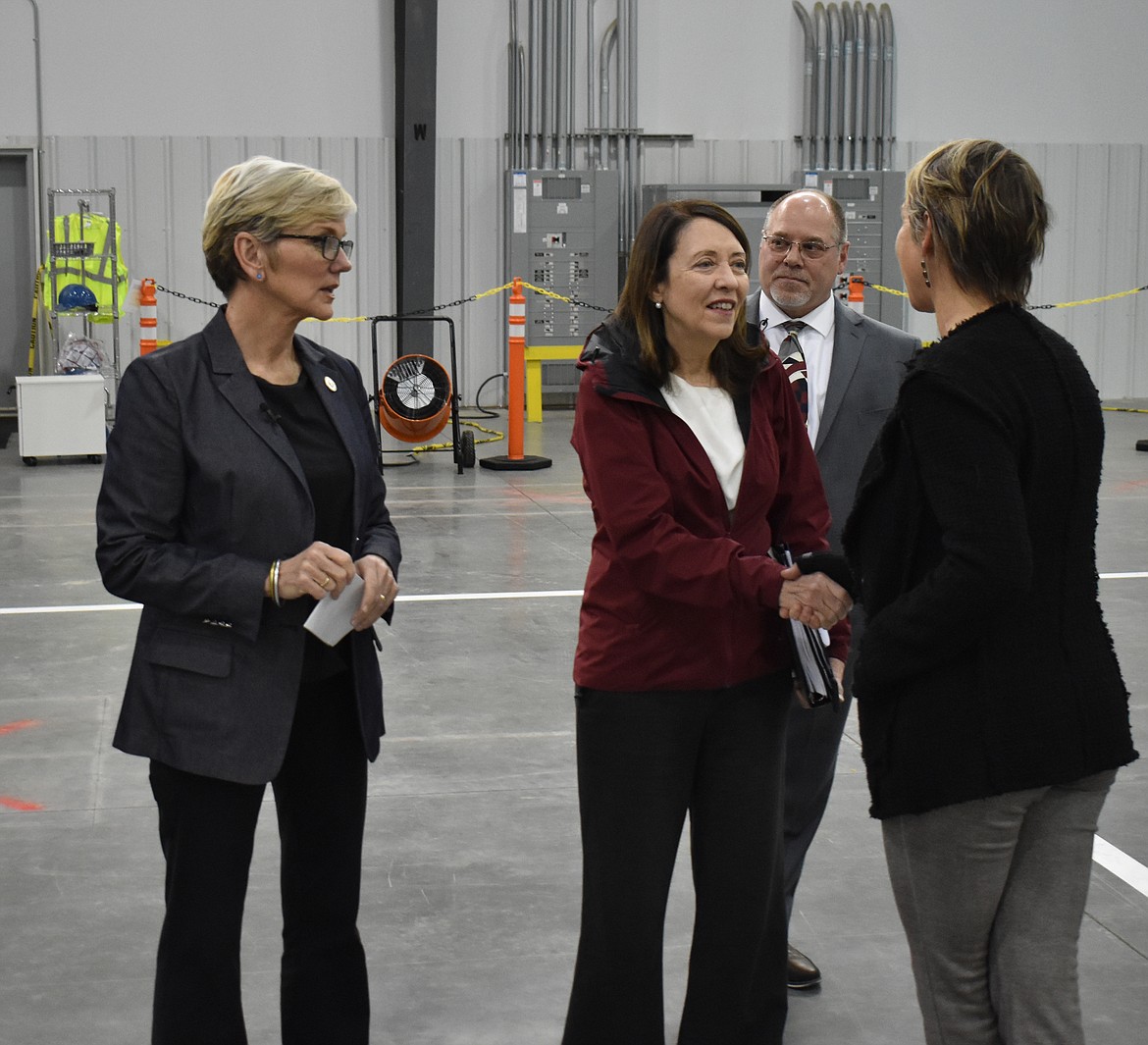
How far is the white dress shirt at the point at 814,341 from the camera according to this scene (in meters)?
3.39

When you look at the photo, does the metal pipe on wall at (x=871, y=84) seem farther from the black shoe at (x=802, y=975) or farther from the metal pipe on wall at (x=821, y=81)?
the black shoe at (x=802, y=975)

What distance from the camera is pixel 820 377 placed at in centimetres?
341

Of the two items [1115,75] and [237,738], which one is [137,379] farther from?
[1115,75]

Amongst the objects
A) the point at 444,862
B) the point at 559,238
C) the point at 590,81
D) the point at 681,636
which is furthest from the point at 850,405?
the point at 590,81

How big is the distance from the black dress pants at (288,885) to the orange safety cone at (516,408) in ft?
29.0

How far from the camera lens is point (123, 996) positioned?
10.9 feet

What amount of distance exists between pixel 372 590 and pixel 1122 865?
8.19ft

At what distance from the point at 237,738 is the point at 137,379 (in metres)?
0.62

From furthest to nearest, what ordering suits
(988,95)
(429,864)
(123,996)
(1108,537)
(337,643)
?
(988,95) < (1108,537) < (429,864) < (123,996) < (337,643)

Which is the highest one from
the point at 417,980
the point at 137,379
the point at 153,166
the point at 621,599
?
the point at 153,166

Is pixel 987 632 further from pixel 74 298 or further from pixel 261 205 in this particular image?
pixel 74 298

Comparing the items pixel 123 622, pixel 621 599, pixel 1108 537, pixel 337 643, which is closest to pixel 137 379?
pixel 337 643

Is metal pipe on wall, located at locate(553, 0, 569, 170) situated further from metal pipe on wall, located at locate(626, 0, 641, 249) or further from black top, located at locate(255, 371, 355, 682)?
black top, located at locate(255, 371, 355, 682)

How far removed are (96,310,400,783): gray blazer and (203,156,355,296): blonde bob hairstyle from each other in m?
0.15
